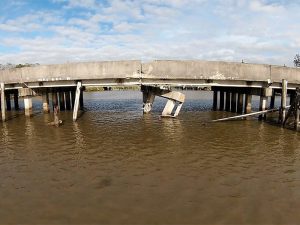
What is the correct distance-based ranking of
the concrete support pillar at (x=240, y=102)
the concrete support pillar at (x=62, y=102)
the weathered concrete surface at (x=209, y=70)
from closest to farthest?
the weathered concrete surface at (x=209, y=70), the concrete support pillar at (x=240, y=102), the concrete support pillar at (x=62, y=102)

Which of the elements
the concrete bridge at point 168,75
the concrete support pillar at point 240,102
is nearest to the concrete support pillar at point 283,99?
the concrete bridge at point 168,75

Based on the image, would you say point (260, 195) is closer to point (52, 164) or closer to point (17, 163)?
point (52, 164)

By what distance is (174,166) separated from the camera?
1106 cm

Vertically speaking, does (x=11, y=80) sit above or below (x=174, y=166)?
above

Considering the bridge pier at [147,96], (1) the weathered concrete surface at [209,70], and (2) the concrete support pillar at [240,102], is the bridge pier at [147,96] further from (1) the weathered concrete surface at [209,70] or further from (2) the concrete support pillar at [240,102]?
(2) the concrete support pillar at [240,102]

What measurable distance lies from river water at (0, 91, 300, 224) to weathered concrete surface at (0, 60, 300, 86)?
12.6 feet

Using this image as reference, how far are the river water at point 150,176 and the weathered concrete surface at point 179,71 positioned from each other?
12.6 feet

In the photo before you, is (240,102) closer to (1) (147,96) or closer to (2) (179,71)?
(2) (179,71)

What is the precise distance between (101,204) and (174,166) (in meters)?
3.86

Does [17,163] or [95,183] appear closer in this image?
[95,183]

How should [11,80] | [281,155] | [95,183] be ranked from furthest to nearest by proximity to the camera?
1. [11,80]
2. [281,155]
3. [95,183]

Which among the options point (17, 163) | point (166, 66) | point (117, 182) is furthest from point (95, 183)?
point (166, 66)

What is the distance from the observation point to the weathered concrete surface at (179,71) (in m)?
19.6

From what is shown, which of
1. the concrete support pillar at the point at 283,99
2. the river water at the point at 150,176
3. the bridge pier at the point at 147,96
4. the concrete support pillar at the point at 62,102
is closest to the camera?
the river water at the point at 150,176
